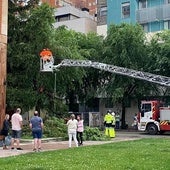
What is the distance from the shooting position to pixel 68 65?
121ft

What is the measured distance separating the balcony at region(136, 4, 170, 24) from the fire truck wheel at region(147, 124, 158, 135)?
22.1m

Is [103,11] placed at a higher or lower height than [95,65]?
higher

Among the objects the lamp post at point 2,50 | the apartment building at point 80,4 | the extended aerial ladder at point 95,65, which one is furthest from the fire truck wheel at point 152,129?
the apartment building at point 80,4

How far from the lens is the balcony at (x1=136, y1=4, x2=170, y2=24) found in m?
56.6

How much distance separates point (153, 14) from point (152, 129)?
23.4 meters

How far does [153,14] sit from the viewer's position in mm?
57719

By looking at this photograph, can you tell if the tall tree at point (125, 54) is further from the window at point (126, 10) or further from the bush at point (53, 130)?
the bush at point (53, 130)

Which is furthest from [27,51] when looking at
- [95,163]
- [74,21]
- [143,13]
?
[74,21]

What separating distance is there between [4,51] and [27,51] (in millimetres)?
11928

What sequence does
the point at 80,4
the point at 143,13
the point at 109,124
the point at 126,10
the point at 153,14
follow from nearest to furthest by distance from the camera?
the point at 109,124 → the point at 153,14 → the point at 143,13 → the point at 126,10 → the point at 80,4

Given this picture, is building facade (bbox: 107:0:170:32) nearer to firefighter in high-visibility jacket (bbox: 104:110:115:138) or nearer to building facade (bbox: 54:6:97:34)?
building facade (bbox: 54:6:97:34)

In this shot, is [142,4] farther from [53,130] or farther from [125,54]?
[53,130]

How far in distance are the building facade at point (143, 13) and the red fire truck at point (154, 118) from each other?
2021 centimetres

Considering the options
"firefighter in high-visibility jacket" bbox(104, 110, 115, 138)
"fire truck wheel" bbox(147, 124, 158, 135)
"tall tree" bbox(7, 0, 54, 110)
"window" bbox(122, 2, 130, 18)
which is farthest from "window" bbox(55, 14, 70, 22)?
"firefighter in high-visibility jacket" bbox(104, 110, 115, 138)
